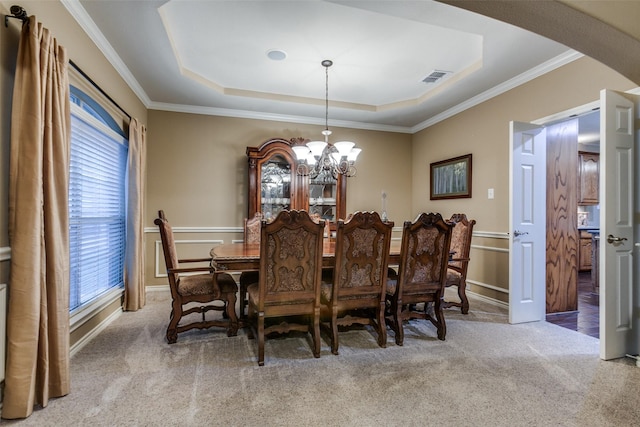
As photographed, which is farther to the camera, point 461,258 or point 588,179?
point 588,179

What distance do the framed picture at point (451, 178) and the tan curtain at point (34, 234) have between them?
415cm

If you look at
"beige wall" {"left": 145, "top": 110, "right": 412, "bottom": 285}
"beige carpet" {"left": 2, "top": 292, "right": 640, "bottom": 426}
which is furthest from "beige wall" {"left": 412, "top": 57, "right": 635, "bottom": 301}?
"beige wall" {"left": 145, "top": 110, "right": 412, "bottom": 285}

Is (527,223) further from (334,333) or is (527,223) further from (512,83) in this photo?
(334,333)

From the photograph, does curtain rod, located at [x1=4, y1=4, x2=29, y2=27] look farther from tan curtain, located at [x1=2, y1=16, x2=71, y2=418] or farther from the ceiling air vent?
the ceiling air vent

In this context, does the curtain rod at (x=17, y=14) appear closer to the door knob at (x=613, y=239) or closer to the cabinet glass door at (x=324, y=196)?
the cabinet glass door at (x=324, y=196)

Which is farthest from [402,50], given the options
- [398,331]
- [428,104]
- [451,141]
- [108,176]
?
[108,176]

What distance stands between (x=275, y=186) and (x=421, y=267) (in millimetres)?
2490

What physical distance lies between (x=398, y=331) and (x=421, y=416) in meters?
0.91

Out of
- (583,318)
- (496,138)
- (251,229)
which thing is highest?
(496,138)

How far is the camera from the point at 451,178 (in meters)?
4.46

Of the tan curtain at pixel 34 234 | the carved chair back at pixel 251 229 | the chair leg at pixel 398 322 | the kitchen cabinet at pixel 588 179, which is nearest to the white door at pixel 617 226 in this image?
the chair leg at pixel 398 322

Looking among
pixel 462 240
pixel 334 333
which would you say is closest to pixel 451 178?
pixel 462 240

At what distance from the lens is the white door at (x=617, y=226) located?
7.45 ft

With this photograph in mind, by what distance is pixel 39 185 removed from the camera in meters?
1.67
